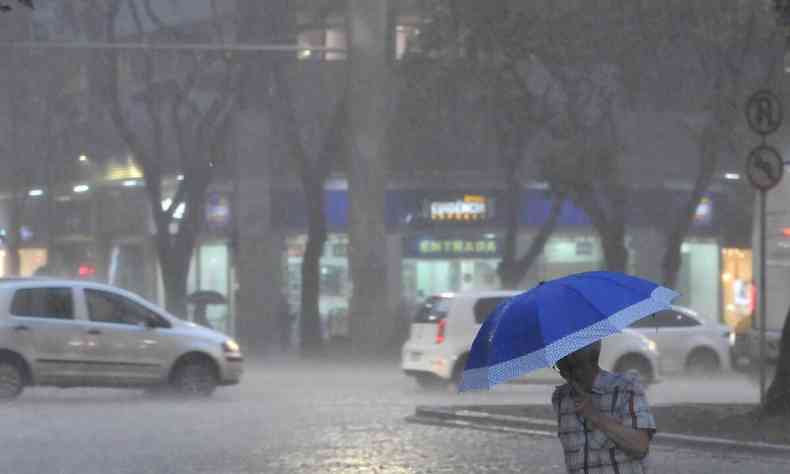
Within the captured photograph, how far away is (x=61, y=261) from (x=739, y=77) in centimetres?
2615

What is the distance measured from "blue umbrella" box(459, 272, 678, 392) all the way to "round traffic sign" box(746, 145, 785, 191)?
1157 centimetres

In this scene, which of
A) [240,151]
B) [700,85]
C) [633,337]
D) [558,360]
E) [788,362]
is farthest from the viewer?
[240,151]

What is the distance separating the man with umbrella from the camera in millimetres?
6090

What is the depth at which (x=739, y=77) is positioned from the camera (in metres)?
32.9

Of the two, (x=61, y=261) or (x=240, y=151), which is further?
(x=61, y=261)

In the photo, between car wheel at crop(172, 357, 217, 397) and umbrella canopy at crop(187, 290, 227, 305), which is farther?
umbrella canopy at crop(187, 290, 227, 305)

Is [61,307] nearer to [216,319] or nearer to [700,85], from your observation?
[700,85]

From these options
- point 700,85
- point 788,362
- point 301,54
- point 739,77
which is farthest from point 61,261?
point 788,362

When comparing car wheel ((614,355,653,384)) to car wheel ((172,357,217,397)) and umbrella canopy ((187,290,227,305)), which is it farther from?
umbrella canopy ((187,290,227,305))

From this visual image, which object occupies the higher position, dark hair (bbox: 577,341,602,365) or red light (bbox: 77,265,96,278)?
dark hair (bbox: 577,341,602,365)

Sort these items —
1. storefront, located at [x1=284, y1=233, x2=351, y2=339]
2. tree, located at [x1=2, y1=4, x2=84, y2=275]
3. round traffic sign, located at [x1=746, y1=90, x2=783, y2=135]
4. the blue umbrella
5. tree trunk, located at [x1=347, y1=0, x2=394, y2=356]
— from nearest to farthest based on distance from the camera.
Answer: the blue umbrella → round traffic sign, located at [x1=746, y1=90, x2=783, y2=135] → tree trunk, located at [x1=347, y1=0, x2=394, y2=356] → storefront, located at [x1=284, y1=233, x2=351, y2=339] → tree, located at [x1=2, y1=4, x2=84, y2=275]

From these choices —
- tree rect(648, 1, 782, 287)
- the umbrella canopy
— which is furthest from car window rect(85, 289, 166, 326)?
the umbrella canopy

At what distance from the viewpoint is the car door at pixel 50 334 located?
22.7 meters

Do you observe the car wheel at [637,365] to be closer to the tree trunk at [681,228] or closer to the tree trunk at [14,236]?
the tree trunk at [681,228]
